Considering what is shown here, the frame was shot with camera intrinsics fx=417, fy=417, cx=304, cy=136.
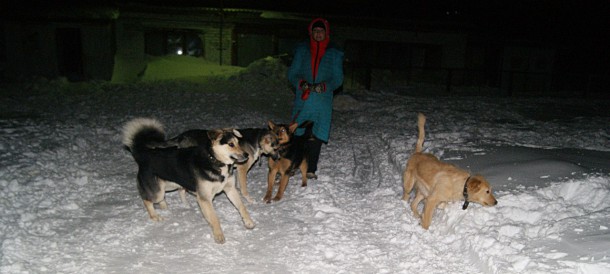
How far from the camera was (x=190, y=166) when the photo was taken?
15.2ft

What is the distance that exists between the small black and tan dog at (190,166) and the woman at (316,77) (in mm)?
1732

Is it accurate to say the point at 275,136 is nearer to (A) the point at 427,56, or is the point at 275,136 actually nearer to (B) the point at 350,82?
(B) the point at 350,82

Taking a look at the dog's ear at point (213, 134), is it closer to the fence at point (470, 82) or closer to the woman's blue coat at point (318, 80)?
the woman's blue coat at point (318, 80)

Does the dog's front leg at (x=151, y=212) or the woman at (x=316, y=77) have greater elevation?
the woman at (x=316, y=77)

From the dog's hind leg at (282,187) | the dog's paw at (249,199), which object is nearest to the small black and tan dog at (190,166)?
the dog's paw at (249,199)

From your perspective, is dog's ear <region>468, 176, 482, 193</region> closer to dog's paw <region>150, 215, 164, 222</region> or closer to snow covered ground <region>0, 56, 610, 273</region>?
snow covered ground <region>0, 56, 610, 273</region>

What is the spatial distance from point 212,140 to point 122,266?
1.53 meters

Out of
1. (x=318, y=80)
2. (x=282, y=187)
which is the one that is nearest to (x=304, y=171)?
(x=282, y=187)

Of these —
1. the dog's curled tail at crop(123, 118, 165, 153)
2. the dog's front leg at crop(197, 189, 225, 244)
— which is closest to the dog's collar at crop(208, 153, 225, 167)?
the dog's front leg at crop(197, 189, 225, 244)

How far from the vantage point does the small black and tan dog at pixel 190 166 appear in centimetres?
458

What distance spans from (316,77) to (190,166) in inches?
96.2

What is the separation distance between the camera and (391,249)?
446 cm

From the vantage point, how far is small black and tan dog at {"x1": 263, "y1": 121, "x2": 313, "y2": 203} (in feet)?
18.9

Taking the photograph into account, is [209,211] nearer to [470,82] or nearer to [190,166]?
[190,166]
